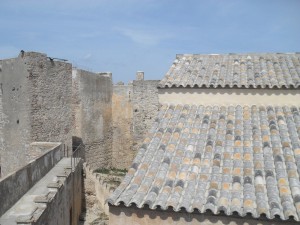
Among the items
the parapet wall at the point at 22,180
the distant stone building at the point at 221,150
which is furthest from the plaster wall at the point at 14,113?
the distant stone building at the point at 221,150

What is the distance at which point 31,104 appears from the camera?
560 inches

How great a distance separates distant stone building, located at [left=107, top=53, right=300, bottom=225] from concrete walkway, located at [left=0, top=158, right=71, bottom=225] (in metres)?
1.61

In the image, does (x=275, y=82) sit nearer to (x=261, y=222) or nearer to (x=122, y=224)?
(x=261, y=222)

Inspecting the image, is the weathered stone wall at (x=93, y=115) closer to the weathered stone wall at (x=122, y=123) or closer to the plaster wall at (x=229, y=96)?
the weathered stone wall at (x=122, y=123)

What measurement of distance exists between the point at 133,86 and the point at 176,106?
14.5 m

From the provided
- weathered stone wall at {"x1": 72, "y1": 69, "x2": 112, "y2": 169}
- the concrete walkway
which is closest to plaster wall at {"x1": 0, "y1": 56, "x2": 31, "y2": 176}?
the concrete walkway

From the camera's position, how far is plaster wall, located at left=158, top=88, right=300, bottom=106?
8.77m

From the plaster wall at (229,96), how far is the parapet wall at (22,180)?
3491 millimetres

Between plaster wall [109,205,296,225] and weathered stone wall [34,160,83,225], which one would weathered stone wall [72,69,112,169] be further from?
plaster wall [109,205,296,225]

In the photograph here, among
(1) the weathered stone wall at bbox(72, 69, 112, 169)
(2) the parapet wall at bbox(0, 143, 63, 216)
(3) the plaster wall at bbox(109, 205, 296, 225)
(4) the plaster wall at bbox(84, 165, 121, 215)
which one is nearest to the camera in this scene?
(3) the plaster wall at bbox(109, 205, 296, 225)

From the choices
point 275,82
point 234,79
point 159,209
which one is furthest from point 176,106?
point 159,209

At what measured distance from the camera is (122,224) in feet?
20.2

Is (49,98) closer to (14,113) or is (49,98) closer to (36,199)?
(14,113)

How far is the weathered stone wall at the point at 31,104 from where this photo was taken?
14.2 m
